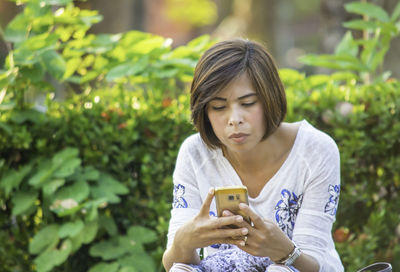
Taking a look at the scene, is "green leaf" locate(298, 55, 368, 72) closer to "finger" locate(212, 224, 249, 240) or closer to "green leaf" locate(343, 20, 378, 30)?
"green leaf" locate(343, 20, 378, 30)

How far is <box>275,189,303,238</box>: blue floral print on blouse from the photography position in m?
2.42

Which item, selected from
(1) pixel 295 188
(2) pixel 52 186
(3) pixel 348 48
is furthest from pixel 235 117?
(3) pixel 348 48

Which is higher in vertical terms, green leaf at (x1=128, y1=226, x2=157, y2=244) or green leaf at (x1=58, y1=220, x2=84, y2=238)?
green leaf at (x1=58, y1=220, x2=84, y2=238)

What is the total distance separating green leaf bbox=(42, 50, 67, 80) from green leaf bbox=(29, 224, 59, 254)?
882 mm

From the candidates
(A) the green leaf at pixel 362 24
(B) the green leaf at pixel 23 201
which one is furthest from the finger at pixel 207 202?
(A) the green leaf at pixel 362 24

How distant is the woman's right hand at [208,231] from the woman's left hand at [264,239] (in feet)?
0.10

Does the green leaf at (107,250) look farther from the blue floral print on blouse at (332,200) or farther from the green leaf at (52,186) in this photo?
the blue floral print on blouse at (332,200)

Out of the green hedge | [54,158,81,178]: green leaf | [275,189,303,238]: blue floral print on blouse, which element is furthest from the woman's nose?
[54,158,81,178]: green leaf

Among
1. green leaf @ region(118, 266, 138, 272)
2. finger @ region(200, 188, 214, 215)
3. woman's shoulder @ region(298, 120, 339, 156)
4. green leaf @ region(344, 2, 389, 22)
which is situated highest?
green leaf @ region(344, 2, 389, 22)

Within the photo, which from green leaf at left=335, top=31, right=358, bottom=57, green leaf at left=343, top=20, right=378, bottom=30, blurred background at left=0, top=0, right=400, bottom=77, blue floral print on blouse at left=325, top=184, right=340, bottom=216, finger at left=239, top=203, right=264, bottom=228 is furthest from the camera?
blurred background at left=0, top=0, right=400, bottom=77

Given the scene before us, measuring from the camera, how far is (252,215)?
2.03 metres

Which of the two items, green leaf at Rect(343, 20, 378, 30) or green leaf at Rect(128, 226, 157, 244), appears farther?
green leaf at Rect(343, 20, 378, 30)

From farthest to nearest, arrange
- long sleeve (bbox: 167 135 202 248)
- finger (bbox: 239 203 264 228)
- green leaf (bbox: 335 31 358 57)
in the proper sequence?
green leaf (bbox: 335 31 358 57) → long sleeve (bbox: 167 135 202 248) → finger (bbox: 239 203 264 228)

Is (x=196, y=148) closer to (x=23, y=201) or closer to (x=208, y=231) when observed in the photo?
(x=208, y=231)
